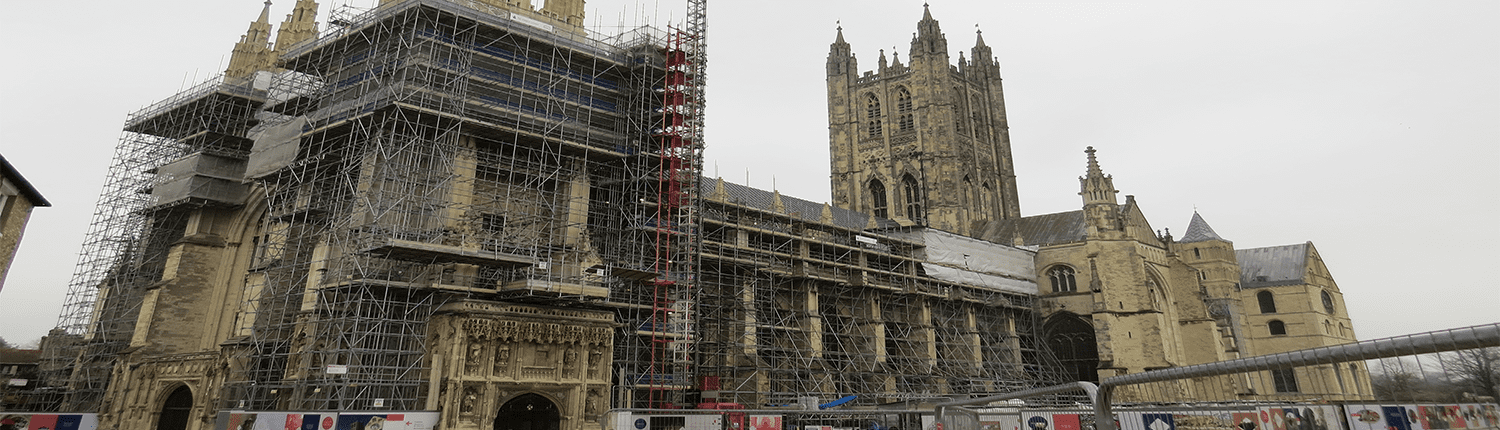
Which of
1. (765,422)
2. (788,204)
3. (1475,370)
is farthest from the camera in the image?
(788,204)

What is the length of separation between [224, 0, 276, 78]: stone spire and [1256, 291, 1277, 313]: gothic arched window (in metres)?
54.6

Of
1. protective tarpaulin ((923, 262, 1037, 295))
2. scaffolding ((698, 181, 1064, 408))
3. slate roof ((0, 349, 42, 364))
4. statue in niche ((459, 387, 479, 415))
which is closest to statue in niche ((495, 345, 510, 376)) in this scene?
statue in niche ((459, 387, 479, 415))

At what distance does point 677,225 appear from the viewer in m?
26.6

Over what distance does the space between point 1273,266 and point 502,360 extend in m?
49.7

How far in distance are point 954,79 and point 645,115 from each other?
130ft

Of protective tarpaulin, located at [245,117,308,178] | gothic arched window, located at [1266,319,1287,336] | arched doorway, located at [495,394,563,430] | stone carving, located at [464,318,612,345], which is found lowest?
arched doorway, located at [495,394,563,430]

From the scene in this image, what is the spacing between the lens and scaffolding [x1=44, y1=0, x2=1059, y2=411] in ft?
67.6

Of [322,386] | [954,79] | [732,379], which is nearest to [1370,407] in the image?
[322,386]

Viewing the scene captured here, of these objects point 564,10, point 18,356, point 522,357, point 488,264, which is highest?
point 564,10

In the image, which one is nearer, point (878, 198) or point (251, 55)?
point (251, 55)

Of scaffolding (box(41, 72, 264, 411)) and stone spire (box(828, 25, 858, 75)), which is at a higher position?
stone spire (box(828, 25, 858, 75))

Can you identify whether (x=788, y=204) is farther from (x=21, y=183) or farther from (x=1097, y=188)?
(x=21, y=183)

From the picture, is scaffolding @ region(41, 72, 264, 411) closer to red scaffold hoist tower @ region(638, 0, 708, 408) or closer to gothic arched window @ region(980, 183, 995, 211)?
red scaffold hoist tower @ region(638, 0, 708, 408)

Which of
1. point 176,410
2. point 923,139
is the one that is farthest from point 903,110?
point 176,410
